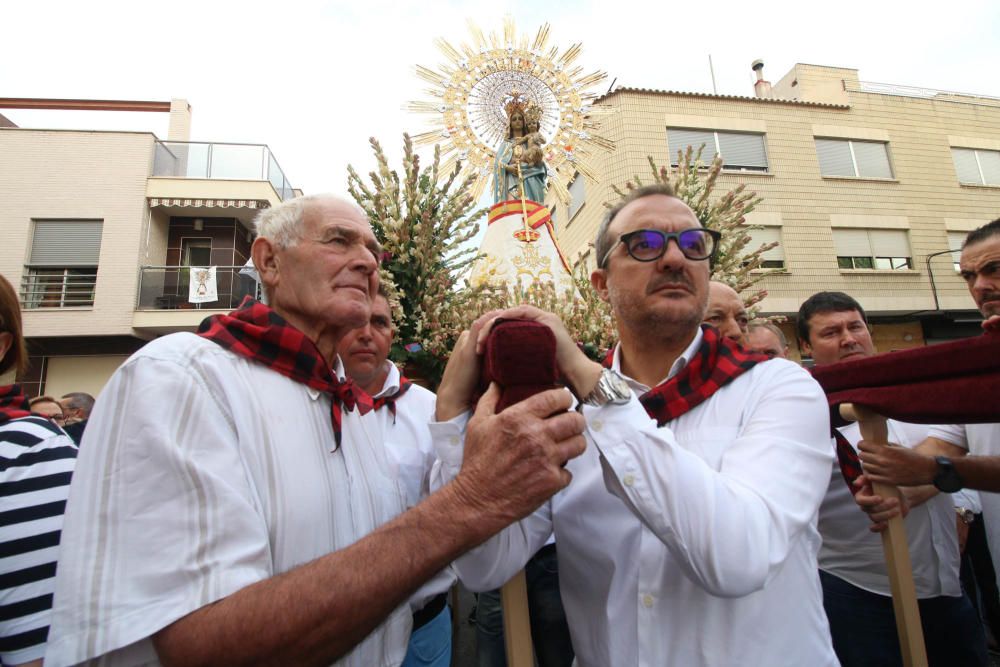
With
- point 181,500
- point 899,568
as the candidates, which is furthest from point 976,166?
Result: point 181,500

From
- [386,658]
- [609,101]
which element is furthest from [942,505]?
[609,101]

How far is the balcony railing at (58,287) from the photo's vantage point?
13.3 metres

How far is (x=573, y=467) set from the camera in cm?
166

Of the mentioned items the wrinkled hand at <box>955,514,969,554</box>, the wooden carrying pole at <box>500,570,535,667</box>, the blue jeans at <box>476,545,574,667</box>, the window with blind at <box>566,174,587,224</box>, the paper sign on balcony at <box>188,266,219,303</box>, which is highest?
the window with blind at <box>566,174,587,224</box>

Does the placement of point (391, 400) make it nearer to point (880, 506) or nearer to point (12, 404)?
point (12, 404)

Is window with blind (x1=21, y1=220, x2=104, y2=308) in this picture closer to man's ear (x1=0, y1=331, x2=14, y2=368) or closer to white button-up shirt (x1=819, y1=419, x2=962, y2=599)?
man's ear (x1=0, y1=331, x2=14, y2=368)

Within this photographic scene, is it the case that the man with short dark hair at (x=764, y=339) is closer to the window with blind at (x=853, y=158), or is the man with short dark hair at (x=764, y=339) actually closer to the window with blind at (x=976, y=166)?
the window with blind at (x=853, y=158)

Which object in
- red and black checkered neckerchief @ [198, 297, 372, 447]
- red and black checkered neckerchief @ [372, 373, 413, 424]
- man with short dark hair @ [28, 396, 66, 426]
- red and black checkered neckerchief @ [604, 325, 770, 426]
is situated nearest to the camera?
red and black checkered neckerchief @ [198, 297, 372, 447]

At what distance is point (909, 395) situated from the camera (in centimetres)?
171

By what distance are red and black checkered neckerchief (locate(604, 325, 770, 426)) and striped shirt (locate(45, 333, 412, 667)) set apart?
3.04ft

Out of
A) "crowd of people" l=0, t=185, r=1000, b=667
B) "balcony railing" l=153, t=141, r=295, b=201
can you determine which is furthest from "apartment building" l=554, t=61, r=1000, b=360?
"crowd of people" l=0, t=185, r=1000, b=667

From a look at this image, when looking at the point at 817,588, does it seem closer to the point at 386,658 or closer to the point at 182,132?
the point at 386,658

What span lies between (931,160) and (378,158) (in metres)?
18.5

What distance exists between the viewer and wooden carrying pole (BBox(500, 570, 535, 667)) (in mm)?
1489
